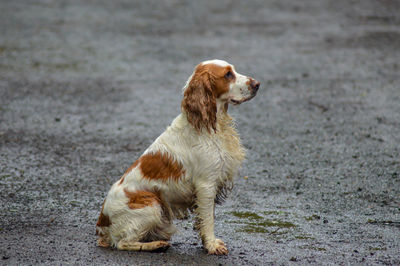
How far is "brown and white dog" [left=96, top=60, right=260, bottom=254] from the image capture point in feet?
16.6

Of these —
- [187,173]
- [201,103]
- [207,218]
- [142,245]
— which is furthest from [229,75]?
[142,245]

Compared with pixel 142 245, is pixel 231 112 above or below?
above

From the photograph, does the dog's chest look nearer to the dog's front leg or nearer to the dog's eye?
the dog's front leg

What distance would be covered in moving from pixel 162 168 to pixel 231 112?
16.7ft

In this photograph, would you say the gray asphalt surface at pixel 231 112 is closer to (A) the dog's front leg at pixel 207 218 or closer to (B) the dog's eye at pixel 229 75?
(A) the dog's front leg at pixel 207 218

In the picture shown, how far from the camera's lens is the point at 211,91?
5074 mm

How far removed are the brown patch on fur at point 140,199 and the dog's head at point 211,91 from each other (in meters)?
0.77

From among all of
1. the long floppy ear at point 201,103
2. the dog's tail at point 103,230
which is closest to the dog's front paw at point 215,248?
the dog's tail at point 103,230

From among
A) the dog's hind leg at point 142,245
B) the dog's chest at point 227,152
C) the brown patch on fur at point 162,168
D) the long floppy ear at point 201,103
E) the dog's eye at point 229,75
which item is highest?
the dog's eye at point 229,75

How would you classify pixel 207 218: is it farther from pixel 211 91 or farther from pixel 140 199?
pixel 211 91

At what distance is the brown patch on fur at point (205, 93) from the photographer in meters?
5.05

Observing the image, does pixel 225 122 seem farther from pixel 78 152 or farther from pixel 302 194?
pixel 78 152

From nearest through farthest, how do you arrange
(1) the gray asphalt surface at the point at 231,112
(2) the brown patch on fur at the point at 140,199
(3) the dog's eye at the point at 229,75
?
(2) the brown patch on fur at the point at 140,199 < (3) the dog's eye at the point at 229,75 < (1) the gray asphalt surface at the point at 231,112

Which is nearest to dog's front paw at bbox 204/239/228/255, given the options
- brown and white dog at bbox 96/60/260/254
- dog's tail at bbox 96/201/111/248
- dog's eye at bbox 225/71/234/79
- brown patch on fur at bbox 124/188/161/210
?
brown and white dog at bbox 96/60/260/254
